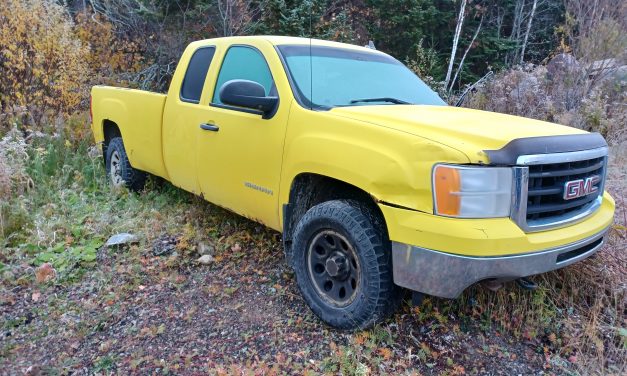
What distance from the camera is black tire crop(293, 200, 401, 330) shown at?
8.95ft

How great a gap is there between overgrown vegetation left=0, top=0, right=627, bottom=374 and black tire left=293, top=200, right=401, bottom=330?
159mm

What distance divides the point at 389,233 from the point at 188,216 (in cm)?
275

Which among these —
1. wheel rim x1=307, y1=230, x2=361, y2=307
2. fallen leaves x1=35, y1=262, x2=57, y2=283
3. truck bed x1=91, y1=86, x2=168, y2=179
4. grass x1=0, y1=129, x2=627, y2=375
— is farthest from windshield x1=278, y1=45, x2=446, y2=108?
fallen leaves x1=35, y1=262, x2=57, y2=283

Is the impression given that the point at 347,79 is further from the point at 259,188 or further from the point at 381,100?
the point at 259,188

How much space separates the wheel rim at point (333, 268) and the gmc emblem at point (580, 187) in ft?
4.05

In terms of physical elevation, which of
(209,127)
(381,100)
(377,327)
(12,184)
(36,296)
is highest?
(381,100)

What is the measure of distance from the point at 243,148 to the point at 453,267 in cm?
189

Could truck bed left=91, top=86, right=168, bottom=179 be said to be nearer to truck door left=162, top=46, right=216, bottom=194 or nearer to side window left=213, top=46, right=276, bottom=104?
truck door left=162, top=46, right=216, bottom=194

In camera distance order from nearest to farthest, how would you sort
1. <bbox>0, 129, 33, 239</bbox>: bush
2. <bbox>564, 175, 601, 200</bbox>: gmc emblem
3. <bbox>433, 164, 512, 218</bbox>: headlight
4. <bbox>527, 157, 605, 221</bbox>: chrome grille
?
<bbox>433, 164, 512, 218</bbox>: headlight
<bbox>527, 157, 605, 221</bbox>: chrome grille
<bbox>564, 175, 601, 200</bbox>: gmc emblem
<bbox>0, 129, 33, 239</bbox>: bush

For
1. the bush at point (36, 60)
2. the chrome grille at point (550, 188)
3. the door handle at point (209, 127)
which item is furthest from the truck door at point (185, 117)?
the bush at point (36, 60)

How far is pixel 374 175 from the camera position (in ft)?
8.68

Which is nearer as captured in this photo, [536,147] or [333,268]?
[536,147]

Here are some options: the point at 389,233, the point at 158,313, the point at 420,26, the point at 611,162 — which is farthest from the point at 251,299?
the point at 420,26

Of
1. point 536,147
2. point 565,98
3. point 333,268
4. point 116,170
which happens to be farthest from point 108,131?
point 565,98
